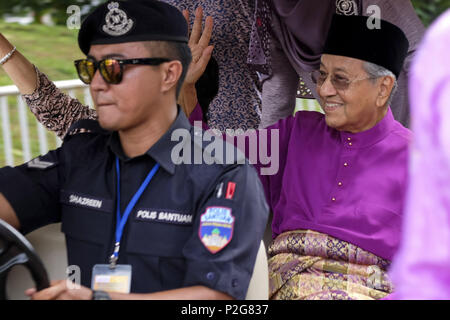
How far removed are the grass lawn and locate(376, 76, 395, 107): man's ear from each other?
9.68ft

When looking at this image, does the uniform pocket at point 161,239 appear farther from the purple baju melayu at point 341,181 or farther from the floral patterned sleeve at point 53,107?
the floral patterned sleeve at point 53,107

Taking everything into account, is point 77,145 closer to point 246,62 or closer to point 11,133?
point 246,62

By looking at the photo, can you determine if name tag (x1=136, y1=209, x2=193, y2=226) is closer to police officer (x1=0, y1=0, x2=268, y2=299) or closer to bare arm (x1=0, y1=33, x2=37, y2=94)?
police officer (x1=0, y1=0, x2=268, y2=299)

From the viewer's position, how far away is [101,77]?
6.43ft

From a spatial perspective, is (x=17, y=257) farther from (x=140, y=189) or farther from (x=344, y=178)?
(x=344, y=178)

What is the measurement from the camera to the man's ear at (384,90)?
8.27 feet

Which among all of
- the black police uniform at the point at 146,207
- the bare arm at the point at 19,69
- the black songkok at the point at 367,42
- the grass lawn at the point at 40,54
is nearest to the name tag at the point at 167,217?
the black police uniform at the point at 146,207

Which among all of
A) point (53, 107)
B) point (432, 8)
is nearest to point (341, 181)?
point (53, 107)

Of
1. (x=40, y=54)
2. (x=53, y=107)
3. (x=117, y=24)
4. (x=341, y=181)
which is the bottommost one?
(x=40, y=54)

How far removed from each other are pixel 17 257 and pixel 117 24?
2.44 ft

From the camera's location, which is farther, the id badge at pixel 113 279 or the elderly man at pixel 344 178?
the elderly man at pixel 344 178

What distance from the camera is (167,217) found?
191 centimetres

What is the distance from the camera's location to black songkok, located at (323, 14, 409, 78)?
249cm

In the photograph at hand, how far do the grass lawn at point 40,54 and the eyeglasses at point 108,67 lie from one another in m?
2.93
